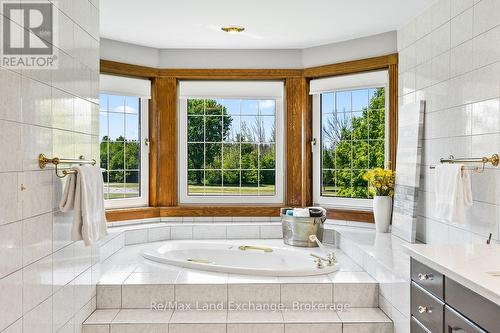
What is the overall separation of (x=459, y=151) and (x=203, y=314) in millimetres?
2033

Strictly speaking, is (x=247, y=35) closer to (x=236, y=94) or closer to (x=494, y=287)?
(x=236, y=94)

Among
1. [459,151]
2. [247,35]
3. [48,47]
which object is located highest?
[247,35]

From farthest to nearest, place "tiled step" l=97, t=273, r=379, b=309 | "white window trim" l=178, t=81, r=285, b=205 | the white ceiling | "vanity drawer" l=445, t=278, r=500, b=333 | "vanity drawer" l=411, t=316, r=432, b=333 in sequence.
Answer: "white window trim" l=178, t=81, r=285, b=205 → the white ceiling → "tiled step" l=97, t=273, r=379, b=309 → "vanity drawer" l=411, t=316, r=432, b=333 → "vanity drawer" l=445, t=278, r=500, b=333

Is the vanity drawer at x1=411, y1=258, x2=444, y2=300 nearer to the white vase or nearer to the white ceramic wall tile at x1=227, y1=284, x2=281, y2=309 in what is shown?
the white ceramic wall tile at x1=227, y1=284, x2=281, y2=309

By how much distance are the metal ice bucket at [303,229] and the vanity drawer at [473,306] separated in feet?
8.04

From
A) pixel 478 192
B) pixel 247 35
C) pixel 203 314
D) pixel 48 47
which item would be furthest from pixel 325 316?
pixel 247 35

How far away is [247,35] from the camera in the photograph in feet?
13.8

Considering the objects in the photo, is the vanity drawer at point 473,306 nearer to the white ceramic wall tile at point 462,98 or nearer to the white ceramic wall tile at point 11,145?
the white ceramic wall tile at point 462,98

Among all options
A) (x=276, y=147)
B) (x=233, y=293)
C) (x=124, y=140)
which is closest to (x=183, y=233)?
(x=124, y=140)

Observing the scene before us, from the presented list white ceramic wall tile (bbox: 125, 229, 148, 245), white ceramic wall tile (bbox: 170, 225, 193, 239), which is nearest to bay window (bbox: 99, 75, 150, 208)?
white ceramic wall tile (bbox: 125, 229, 148, 245)

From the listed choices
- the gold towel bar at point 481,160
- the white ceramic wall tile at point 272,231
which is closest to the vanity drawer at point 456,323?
the gold towel bar at point 481,160

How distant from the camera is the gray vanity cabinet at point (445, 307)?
1451 millimetres

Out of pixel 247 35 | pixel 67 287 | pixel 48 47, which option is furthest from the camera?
pixel 247 35

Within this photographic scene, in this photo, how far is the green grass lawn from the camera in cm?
490
